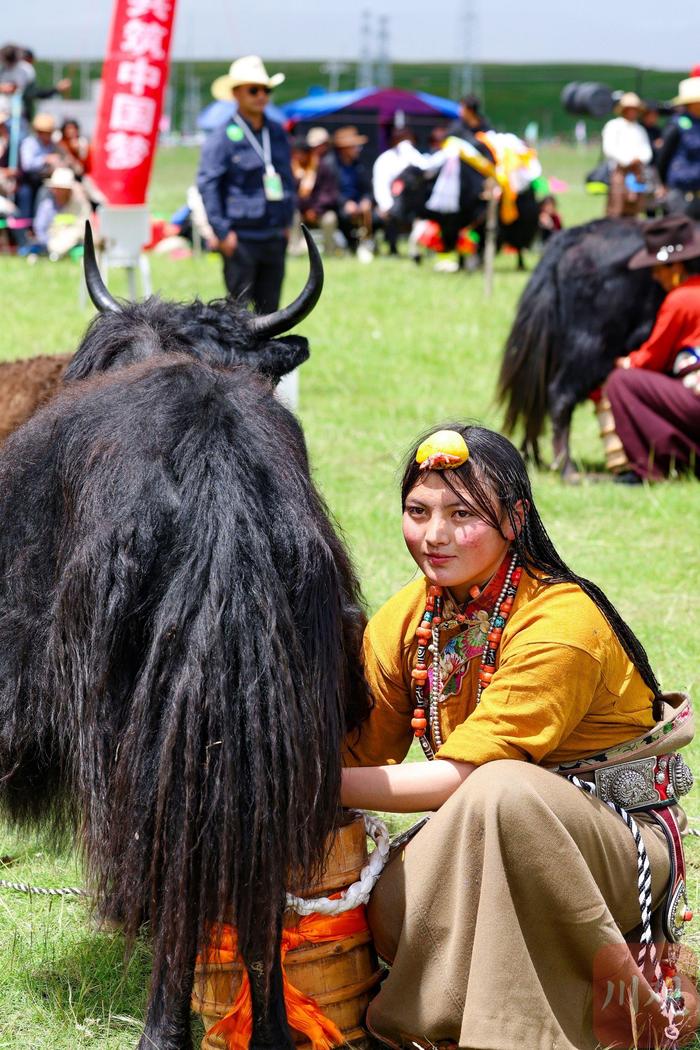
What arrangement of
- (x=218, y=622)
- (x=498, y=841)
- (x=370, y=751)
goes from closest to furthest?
(x=218, y=622), (x=498, y=841), (x=370, y=751)

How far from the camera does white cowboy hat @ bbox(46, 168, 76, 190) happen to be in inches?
575

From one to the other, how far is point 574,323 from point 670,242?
24.6 inches

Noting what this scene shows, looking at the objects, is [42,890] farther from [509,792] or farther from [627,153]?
[627,153]

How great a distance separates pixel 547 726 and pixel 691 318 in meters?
4.41

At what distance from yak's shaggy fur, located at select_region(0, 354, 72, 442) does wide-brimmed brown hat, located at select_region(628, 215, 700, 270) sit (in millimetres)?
3078

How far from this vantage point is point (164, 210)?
1967 centimetres

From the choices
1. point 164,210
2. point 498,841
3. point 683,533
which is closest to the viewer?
point 498,841

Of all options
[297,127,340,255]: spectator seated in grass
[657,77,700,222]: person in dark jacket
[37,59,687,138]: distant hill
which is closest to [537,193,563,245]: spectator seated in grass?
[297,127,340,255]: spectator seated in grass

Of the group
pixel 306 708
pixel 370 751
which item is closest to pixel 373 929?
pixel 370 751

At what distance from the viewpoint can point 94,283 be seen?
3357 millimetres

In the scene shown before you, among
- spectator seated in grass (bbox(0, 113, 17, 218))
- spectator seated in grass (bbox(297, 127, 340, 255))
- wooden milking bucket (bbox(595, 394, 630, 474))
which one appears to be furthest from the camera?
spectator seated in grass (bbox(297, 127, 340, 255))

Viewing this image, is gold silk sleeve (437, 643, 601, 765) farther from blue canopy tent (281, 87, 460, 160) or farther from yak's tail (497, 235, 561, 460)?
blue canopy tent (281, 87, 460, 160)

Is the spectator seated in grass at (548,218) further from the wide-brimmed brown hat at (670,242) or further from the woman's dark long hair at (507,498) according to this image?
the woman's dark long hair at (507,498)

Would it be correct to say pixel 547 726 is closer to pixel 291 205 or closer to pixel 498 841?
pixel 498 841
